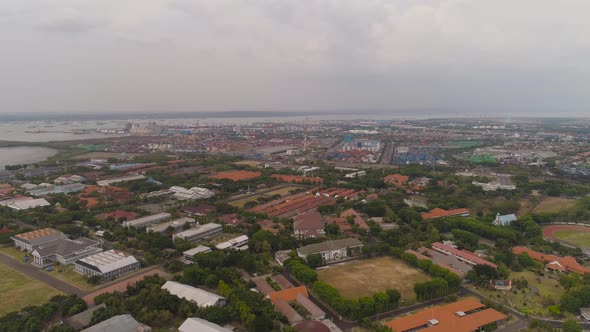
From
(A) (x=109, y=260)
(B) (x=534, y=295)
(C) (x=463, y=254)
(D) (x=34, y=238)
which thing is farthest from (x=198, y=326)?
(D) (x=34, y=238)

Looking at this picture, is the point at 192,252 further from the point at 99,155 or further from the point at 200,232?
the point at 99,155

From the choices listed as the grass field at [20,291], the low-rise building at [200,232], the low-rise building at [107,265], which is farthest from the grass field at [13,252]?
the low-rise building at [200,232]

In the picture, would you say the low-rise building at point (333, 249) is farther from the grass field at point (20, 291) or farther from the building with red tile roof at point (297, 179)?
the building with red tile roof at point (297, 179)

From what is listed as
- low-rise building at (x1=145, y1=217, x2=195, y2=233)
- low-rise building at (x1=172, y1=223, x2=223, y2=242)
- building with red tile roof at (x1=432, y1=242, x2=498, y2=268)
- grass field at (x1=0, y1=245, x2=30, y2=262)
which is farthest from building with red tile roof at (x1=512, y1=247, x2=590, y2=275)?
grass field at (x1=0, y1=245, x2=30, y2=262)

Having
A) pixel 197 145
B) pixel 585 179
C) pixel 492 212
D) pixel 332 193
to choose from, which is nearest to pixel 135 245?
pixel 332 193

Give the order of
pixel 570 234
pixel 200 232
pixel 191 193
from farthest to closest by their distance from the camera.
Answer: pixel 191 193 → pixel 570 234 → pixel 200 232
